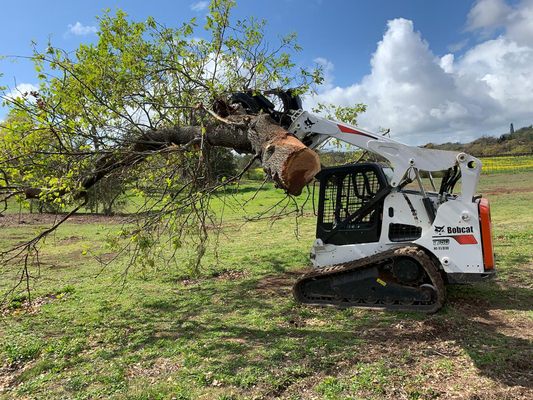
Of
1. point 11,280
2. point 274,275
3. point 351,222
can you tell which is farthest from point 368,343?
point 11,280

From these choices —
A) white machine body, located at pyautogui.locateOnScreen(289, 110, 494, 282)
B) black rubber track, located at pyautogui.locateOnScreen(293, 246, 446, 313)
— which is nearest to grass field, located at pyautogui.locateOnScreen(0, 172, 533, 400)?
black rubber track, located at pyautogui.locateOnScreen(293, 246, 446, 313)

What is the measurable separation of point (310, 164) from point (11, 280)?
30.5 ft

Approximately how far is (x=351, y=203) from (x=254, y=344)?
2.98 m

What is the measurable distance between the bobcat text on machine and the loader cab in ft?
0.05

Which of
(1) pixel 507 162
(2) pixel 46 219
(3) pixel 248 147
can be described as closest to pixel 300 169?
(3) pixel 248 147

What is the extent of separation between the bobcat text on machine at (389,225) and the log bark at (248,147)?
60 cm

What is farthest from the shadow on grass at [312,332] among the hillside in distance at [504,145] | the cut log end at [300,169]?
the hillside in distance at [504,145]

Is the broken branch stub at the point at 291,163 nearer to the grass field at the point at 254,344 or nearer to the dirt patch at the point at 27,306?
the grass field at the point at 254,344

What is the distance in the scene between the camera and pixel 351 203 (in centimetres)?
727

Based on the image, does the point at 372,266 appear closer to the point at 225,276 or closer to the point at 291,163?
the point at 291,163

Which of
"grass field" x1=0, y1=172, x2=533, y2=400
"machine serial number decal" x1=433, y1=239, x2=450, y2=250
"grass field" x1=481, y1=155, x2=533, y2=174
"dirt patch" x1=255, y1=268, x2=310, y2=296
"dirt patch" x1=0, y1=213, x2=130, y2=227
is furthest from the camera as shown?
"grass field" x1=481, y1=155, x2=533, y2=174

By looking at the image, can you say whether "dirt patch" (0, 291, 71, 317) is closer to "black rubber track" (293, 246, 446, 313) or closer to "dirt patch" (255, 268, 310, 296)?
"dirt patch" (255, 268, 310, 296)

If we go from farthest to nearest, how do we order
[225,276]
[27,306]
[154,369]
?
1. [225,276]
2. [27,306]
3. [154,369]

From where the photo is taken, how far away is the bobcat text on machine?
242 inches
